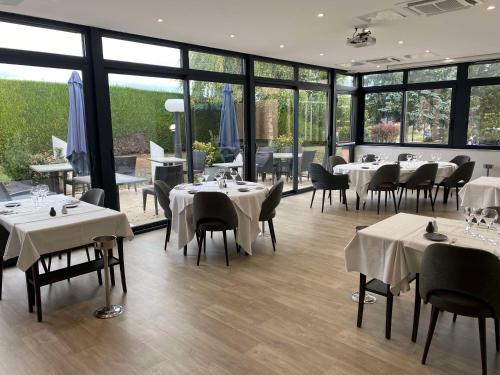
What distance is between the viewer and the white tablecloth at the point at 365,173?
274 inches

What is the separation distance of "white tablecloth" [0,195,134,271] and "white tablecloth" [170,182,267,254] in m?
0.95

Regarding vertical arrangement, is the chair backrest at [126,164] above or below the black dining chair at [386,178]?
above

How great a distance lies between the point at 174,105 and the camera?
6336 mm

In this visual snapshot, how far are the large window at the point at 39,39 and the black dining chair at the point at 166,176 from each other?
2095 millimetres

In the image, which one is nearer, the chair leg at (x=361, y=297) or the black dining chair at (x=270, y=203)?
the chair leg at (x=361, y=297)

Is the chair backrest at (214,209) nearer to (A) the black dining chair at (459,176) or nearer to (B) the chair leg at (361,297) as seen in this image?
(B) the chair leg at (361,297)

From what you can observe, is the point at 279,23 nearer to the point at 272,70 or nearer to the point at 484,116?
the point at 272,70

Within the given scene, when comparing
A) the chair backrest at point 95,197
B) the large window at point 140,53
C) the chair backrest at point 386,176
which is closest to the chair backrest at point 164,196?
the chair backrest at point 95,197

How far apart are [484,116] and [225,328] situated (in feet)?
Answer: 27.3

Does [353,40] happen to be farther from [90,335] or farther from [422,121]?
[422,121]

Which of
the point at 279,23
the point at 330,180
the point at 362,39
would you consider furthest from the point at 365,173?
the point at 279,23

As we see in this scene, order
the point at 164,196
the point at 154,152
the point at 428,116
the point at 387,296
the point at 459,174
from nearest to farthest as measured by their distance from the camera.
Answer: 1. the point at 387,296
2. the point at 164,196
3. the point at 154,152
4. the point at 459,174
5. the point at 428,116

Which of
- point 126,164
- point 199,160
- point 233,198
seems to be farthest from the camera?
point 199,160

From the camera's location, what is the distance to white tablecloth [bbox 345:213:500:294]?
8.79 ft
